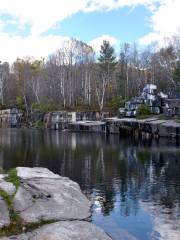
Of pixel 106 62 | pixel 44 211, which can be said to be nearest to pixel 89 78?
pixel 106 62

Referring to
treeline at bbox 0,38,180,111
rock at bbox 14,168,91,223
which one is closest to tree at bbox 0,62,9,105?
treeline at bbox 0,38,180,111

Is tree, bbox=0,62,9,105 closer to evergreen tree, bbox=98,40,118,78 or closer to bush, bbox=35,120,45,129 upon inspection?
bush, bbox=35,120,45,129

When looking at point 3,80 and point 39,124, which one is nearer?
point 39,124

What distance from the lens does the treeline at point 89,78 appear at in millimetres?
125438

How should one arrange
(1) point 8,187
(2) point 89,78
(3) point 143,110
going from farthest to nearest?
(2) point 89,78, (3) point 143,110, (1) point 8,187

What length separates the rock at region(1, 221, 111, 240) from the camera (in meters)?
17.6

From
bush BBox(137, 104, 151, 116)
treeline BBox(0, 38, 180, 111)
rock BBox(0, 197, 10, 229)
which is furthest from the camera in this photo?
treeline BBox(0, 38, 180, 111)

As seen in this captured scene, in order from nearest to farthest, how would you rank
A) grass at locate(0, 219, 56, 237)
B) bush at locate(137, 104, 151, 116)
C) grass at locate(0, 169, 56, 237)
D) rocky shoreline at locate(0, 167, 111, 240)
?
rocky shoreline at locate(0, 167, 111, 240) → grass at locate(0, 219, 56, 237) → grass at locate(0, 169, 56, 237) → bush at locate(137, 104, 151, 116)

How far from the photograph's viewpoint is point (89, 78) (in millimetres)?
127938

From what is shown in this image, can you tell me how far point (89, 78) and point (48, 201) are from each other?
107 m

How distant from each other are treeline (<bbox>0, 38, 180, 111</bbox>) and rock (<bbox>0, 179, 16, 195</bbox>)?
95310mm

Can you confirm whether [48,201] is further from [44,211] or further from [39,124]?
[39,124]

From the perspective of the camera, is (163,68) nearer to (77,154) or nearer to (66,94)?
(66,94)

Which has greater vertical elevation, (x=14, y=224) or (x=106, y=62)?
(x=106, y=62)
